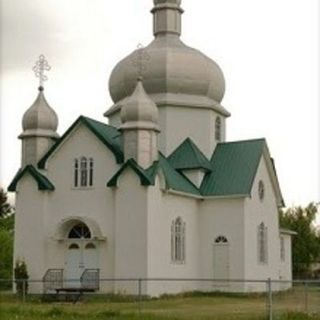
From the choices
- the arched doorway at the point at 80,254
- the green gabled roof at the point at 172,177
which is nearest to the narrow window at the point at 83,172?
the arched doorway at the point at 80,254

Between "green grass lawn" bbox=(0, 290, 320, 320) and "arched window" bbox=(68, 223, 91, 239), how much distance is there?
3.34m

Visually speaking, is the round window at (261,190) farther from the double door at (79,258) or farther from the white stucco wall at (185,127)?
the double door at (79,258)

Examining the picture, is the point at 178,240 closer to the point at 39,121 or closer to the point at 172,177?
the point at 172,177

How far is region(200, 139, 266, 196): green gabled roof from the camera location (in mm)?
34812

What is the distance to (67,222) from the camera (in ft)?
107

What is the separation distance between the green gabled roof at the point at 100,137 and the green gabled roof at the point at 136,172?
81cm

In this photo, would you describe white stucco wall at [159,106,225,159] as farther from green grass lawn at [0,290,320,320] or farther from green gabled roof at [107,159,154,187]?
green grass lawn at [0,290,320,320]

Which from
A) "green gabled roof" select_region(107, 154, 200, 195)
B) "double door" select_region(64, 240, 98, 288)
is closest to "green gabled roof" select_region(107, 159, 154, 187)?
"green gabled roof" select_region(107, 154, 200, 195)

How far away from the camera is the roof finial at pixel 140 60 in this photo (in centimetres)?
3641

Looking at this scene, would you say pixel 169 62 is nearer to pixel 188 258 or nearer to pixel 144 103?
pixel 144 103

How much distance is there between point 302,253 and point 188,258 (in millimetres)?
26456

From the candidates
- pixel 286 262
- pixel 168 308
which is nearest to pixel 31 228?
pixel 168 308

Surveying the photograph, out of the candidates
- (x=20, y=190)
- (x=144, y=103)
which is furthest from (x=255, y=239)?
(x=20, y=190)

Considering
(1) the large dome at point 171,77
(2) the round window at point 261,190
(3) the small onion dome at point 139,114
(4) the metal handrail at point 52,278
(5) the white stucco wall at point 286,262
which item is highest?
(1) the large dome at point 171,77
